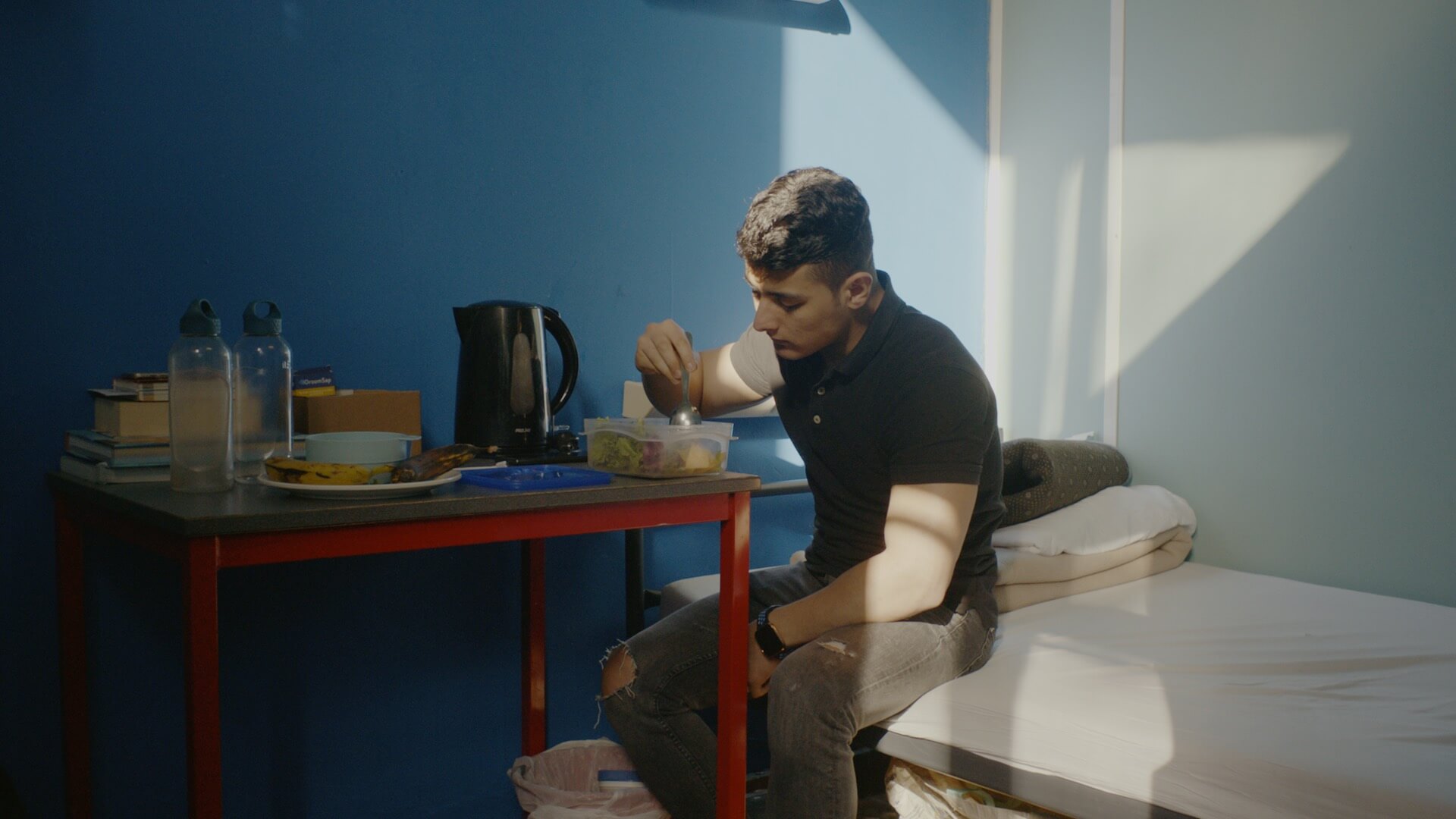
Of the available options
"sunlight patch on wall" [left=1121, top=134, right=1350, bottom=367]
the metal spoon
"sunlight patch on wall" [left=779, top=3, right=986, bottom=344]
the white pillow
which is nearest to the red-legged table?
the metal spoon

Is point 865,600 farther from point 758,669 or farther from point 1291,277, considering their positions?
Answer: point 1291,277

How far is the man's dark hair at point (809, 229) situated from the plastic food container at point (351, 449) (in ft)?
1.99

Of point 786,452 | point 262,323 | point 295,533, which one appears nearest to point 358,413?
point 262,323

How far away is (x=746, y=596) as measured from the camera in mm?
1483

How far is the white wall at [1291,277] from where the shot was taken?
2.00 m

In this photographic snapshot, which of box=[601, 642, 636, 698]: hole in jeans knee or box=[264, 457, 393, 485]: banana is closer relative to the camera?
box=[264, 457, 393, 485]: banana

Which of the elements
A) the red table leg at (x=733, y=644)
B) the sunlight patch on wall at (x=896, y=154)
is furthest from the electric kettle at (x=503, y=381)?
the sunlight patch on wall at (x=896, y=154)

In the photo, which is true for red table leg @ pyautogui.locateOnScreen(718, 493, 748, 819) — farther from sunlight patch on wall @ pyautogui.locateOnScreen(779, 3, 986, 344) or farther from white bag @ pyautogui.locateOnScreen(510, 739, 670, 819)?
sunlight patch on wall @ pyautogui.locateOnScreen(779, 3, 986, 344)

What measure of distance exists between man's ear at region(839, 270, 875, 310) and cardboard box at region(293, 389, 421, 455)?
27.1 inches

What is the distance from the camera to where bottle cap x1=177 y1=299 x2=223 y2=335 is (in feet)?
4.35

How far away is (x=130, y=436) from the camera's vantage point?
1.40 metres

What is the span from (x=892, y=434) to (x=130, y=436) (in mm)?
1053

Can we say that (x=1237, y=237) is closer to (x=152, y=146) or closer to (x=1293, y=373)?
(x=1293, y=373)

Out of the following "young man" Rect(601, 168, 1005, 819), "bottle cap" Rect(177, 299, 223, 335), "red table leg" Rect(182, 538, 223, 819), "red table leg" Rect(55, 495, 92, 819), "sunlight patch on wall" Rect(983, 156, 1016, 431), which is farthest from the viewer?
"sunlight patch on wall" Rect(983, 156, 1016, 431)
